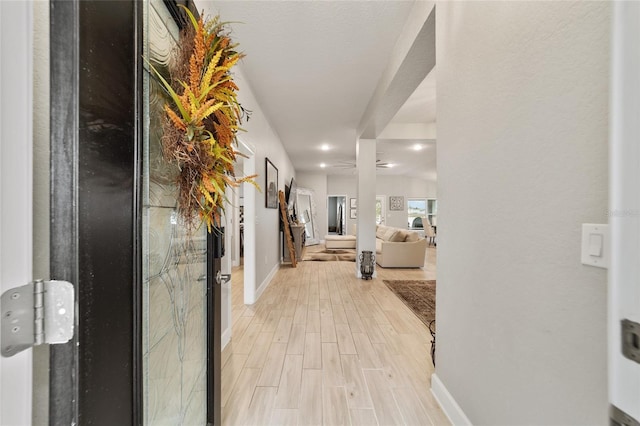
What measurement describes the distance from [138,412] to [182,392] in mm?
426

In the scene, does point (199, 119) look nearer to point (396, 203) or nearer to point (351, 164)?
point (351, 164)

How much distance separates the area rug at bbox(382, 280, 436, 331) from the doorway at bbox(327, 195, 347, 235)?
5.98m

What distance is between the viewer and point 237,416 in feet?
4.95

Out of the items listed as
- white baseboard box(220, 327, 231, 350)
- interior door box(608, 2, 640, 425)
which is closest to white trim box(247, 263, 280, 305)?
white baseboard box(220, 327, 231, 350)

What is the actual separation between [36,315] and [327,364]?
1905 mm

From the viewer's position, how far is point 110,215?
2.06 ft

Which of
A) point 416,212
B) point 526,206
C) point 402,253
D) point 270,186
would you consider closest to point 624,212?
point 526,206

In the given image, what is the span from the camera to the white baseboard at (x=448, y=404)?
4.50 ft

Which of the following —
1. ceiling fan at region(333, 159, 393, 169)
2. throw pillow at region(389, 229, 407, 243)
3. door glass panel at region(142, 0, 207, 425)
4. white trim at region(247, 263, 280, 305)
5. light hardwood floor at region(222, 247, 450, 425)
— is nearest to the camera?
door glass panel at region(142, 0, 207, 425)

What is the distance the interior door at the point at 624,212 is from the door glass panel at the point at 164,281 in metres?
1.16

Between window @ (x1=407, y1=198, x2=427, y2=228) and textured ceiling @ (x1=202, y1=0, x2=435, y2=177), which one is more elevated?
textured ceiling @ (x1=202, y1=0, x2=435, y2=177)

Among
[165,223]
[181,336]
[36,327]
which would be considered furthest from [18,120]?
[181,336]

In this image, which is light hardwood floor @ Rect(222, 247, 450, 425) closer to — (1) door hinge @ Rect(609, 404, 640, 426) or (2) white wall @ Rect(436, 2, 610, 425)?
(2) white wall @ Rect(436, 2, 610, 425)

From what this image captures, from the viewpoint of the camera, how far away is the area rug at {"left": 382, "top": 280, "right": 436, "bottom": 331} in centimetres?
301
